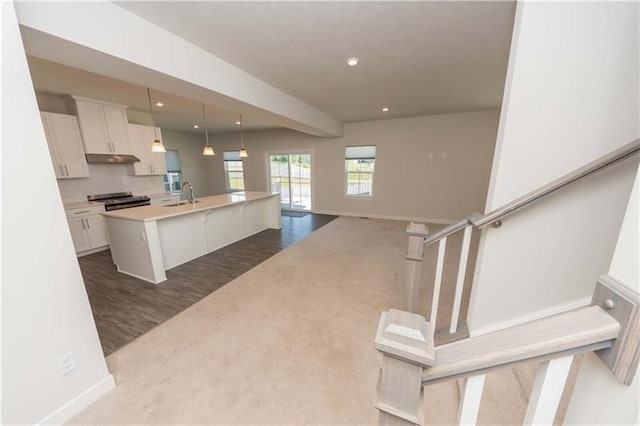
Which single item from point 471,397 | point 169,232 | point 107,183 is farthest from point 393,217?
point 107,183

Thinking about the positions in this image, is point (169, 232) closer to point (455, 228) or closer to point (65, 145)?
point (65, 145)

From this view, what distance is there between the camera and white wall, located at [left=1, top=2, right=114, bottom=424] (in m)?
1.12

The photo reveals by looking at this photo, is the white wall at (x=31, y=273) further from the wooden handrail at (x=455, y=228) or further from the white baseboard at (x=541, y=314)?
the white baseboard at (x=541, y=314)

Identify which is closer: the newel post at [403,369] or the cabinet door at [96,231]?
the newel post at [403,369]

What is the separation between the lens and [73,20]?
1.50 metres

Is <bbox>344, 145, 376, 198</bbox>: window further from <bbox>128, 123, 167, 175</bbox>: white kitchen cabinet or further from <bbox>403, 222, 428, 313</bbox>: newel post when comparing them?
<bbox>403, 222, 428, 313</bbox>: newel post

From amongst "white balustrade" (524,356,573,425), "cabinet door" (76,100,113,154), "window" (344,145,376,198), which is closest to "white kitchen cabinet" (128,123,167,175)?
"cabinet door" (76,100,113,154)

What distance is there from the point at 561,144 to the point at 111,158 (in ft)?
20.4

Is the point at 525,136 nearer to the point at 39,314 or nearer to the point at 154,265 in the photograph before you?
the point at 39,314

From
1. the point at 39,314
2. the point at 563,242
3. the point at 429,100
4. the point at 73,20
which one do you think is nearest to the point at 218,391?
the point at 39,314

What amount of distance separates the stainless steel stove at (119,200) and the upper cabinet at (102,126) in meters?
0.84

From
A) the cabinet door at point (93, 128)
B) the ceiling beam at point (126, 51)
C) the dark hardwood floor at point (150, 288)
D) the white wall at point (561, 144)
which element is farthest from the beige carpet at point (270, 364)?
the cabinet door at point (93, 128)

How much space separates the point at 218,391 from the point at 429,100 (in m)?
4.90

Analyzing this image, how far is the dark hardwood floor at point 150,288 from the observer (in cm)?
221
